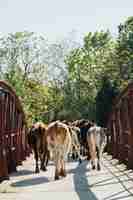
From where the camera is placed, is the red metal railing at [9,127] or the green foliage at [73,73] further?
the green foliage at [73,73]

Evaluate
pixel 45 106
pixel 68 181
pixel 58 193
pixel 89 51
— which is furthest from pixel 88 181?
pixel 89 51

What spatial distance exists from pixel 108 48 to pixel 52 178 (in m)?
53.5

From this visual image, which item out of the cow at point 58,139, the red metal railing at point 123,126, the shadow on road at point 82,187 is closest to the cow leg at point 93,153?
the red metal railing at point 123,126

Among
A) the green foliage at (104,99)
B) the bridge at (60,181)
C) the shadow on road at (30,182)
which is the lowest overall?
the shadow on road at (30,182)

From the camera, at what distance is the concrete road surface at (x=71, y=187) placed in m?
9.98

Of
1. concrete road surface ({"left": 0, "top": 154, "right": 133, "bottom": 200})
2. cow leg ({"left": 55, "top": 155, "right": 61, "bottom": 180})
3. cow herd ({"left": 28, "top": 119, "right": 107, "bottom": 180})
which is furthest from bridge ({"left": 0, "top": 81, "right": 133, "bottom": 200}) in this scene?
cow herd ({"left": 28, "top": 119, "right": 107, "bottom": 180})

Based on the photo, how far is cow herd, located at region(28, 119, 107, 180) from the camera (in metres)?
14.1

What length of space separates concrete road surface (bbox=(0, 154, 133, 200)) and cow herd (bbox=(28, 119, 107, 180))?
1.95 ft

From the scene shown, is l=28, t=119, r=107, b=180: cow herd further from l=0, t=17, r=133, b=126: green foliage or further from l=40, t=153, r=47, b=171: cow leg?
l=0, t=17, r=133, b=126: green foliage

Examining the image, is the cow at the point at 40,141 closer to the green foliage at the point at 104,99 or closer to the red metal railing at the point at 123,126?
the red metal railing at the point at 123,126

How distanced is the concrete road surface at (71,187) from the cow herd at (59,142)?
1.95 ft

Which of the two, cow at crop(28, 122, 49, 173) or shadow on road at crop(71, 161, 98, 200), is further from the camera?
cow at crop(28, 122, 49, 173)

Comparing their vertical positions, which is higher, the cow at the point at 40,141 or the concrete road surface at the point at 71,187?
the cow at the point at 40,141

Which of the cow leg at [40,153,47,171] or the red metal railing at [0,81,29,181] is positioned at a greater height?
the red metal railing at [0,81,29,181]
